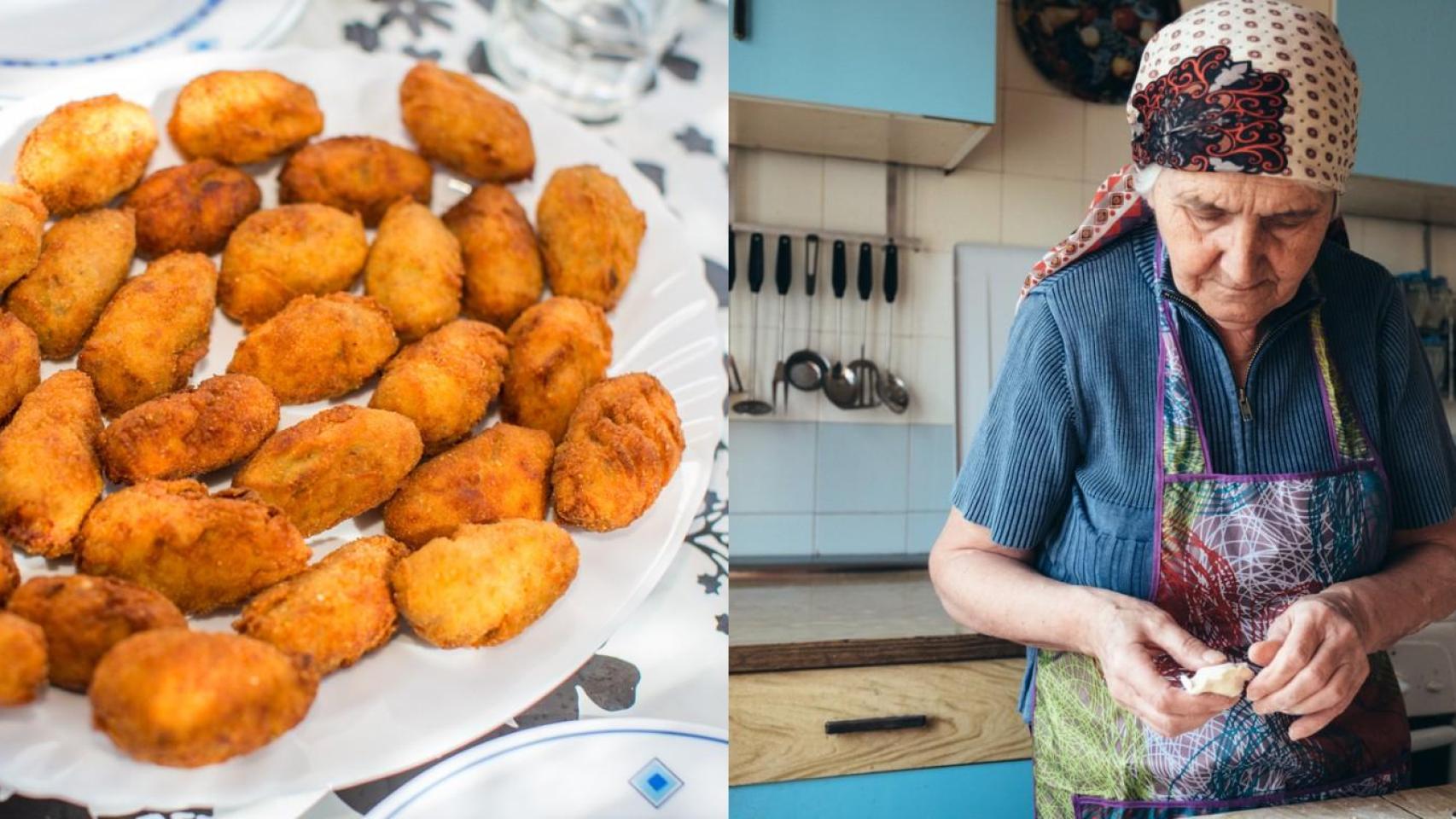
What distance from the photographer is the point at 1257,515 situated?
3.07 ft

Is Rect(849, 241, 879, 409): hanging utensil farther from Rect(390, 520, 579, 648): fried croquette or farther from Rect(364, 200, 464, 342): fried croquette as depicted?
Rect(390, 520, 579, 648): fried croquette

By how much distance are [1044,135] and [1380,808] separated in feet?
5.44

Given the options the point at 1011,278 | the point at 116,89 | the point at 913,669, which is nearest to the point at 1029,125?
the point at 1011,278

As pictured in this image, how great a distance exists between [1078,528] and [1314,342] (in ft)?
0.97

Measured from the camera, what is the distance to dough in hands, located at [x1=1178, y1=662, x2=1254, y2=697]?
738mm

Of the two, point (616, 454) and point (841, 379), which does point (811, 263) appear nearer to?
point (841, 379)

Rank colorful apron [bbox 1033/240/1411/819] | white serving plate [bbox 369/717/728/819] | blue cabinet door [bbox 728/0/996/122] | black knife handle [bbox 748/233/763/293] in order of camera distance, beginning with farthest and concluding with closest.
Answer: black knife handle [bbox 748/233/763/293], blue cabinet door [bbox 728/0/996/122], colorful apron [bbox 1033/240/1411/819], white serving plate [bbox 369/717/728/819]

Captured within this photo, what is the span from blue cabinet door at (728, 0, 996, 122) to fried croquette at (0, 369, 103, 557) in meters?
1.27

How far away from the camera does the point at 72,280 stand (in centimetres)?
70

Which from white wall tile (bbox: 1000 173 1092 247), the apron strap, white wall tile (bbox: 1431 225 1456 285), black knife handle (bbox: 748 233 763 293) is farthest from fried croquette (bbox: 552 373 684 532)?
white wall tile (bbox: 1431 225 1456 285)

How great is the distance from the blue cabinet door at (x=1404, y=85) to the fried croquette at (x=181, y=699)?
2.36 m

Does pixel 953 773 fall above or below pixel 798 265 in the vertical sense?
below

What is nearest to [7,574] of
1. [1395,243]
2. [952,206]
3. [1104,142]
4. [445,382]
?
[445,382]

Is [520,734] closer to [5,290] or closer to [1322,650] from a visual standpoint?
[5,290]
